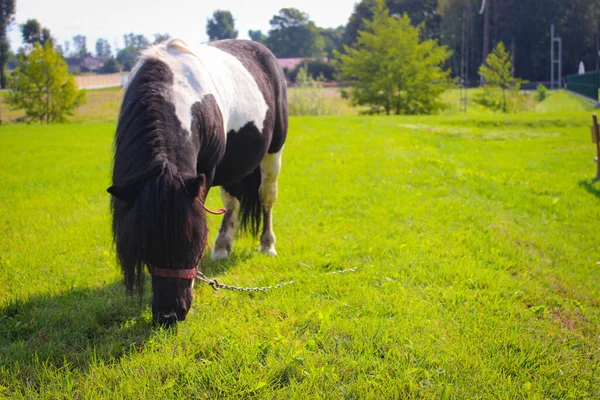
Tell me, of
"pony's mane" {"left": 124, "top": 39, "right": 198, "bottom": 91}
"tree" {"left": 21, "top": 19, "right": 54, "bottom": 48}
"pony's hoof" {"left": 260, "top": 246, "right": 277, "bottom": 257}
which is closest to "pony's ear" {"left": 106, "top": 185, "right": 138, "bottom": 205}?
"pony's mane" {"left": 124, "top": 39, "right": 198, "bottom": 91}

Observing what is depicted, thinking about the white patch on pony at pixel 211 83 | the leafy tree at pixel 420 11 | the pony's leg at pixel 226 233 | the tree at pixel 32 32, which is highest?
the leafy tree at pixel 420 11

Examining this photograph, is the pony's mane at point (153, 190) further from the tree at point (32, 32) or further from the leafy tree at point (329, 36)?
the leafy tree at point (329, 36)

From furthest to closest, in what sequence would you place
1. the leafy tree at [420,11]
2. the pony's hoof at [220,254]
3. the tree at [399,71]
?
the leafy tree at [420,11]
the tree at [399,71]
the pony's hoof at [220,254]

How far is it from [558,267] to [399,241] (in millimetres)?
1603

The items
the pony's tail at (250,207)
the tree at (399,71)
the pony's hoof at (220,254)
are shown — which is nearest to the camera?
the pony's hoof at (220,254)

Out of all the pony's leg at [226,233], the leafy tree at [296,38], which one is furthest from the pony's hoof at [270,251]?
the leafy tree at [296,38]

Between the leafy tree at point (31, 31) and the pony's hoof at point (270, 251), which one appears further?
the leafy tree at point (31, 31)

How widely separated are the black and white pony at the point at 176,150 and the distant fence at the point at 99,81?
43.7 m

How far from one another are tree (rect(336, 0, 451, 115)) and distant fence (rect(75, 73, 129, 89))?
79.5 feet

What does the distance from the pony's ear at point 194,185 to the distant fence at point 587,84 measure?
104ft

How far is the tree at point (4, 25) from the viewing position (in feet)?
103

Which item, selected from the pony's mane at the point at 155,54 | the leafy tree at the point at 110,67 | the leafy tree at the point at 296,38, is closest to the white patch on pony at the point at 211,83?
the pony's mane at the point at 155,54

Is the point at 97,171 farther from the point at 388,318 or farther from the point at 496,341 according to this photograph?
the point at 496,341

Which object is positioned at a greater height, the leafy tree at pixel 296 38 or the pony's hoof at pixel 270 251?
the leafy tree at pixel 296 38
